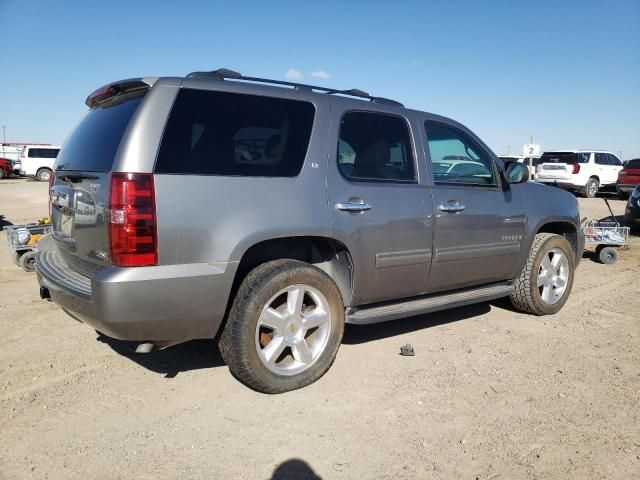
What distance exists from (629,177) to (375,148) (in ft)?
54.5

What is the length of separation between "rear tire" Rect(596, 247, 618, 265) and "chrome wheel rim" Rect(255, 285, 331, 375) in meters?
6.02

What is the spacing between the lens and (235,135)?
9.80 ft

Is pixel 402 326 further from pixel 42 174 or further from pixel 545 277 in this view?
pixel 42 174

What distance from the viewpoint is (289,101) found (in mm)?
3283

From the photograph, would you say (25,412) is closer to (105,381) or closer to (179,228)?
(105,381)

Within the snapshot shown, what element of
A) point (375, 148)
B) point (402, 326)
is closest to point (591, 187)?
point (402, 326)

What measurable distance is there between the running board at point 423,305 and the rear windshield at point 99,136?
1845 millimetres

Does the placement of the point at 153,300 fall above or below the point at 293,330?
above

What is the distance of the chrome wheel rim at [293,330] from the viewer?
311cm

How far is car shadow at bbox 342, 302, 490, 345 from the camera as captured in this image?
14.0ft

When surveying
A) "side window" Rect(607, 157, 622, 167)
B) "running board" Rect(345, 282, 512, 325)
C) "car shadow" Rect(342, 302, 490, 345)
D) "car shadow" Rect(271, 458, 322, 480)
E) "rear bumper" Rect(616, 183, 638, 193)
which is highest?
"side window" Rect(607, 157, 622, 167)

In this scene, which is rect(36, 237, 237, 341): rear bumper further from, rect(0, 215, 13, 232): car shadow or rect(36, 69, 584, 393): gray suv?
rect(0, 215, 13, 232): car shadow

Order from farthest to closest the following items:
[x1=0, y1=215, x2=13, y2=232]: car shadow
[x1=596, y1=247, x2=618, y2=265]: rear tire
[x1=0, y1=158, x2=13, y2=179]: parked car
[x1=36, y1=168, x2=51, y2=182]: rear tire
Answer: [x1=0, y1=158, x2=13, y2=179]: parked car
[x1=36, y1=168, x2=51, y2=182]: rear tire
[x1=0, y1=215, x2=13, y2=232]: car shadow
[x1=596, y1=247, x2=618, y2=265]: rear tire

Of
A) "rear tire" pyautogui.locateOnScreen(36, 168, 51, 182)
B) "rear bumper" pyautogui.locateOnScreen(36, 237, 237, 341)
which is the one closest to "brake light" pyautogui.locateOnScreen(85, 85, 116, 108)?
"rear bumper" pyautogui.locateOnScreen(36, 237, 237, 341)
